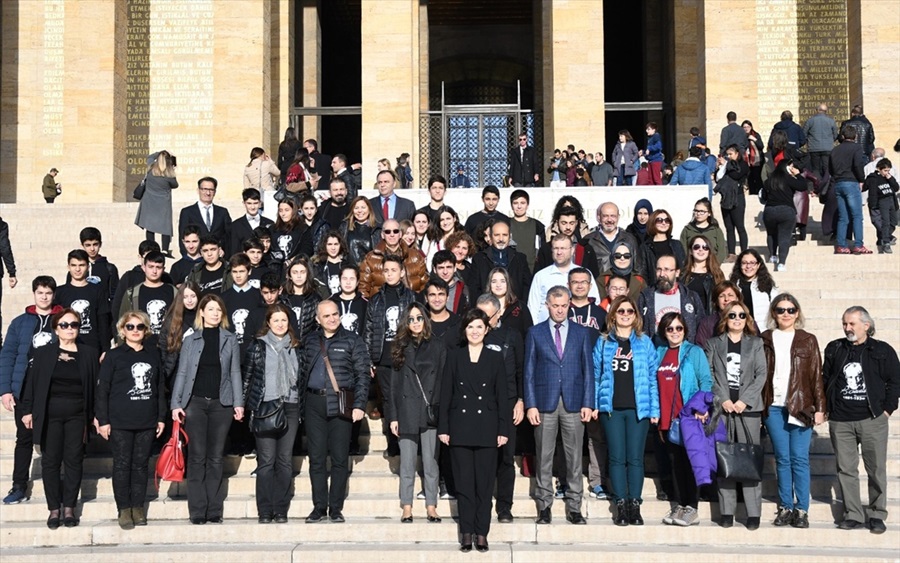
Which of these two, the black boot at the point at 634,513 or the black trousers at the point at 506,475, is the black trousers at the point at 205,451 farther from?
the black boot at the point at 634,513

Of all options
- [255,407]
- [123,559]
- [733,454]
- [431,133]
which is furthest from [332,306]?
[431,133]

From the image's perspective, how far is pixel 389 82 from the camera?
22.0m

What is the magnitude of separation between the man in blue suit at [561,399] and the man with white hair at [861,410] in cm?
190

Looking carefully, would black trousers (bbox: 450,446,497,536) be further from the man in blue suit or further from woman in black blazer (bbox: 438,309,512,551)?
the man in blue suit

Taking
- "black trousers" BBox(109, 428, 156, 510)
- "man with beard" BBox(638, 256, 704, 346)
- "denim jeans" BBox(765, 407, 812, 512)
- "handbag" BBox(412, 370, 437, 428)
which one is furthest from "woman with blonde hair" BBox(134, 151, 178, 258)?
"denim jeans" BBox(765, 407, 812, 512)

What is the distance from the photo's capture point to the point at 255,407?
9492 mm

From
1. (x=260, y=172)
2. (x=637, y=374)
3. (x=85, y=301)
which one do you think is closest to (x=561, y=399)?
(x=637, y=374)

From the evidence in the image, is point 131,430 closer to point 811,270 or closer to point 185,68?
point 811,270

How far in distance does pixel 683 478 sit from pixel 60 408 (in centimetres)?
493

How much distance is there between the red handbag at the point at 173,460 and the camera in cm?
941

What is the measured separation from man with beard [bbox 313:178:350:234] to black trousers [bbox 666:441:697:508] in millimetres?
4804

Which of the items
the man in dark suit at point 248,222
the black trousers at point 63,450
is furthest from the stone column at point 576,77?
the black trousers at point 63,450

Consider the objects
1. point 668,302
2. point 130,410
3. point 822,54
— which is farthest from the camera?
point 822,54

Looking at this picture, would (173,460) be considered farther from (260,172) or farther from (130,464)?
(260,172)
